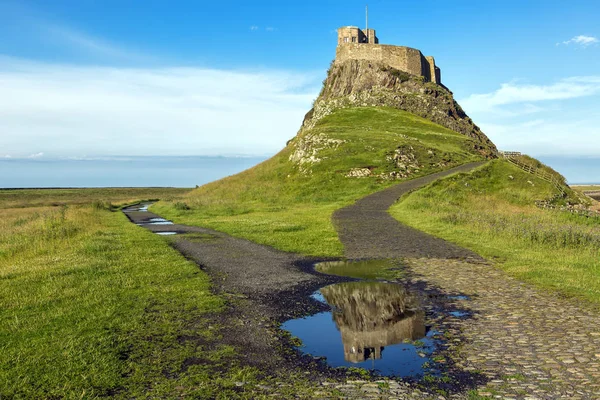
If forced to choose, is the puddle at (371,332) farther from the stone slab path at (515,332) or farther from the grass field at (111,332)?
the grass field at (111,332)

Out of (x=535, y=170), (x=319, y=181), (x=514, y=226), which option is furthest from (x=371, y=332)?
(x=535, y=170)

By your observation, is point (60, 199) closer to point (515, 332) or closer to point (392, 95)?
point (392, 95)

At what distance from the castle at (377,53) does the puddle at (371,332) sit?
93901mm

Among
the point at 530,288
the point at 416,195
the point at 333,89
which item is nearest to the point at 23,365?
the point at 530,288

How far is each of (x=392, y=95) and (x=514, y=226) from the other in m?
73.8

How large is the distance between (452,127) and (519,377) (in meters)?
89.1

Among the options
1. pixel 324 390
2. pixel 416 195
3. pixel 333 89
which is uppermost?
pixel 333 89

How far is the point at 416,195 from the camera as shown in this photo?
43125 mm

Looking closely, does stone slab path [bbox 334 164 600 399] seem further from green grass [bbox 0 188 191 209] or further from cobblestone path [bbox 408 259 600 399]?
green grass [bbox 0 188 191 209]

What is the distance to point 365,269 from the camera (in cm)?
1786

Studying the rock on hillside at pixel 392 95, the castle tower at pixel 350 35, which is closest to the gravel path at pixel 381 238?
the rock on hillside at pixel 392 95

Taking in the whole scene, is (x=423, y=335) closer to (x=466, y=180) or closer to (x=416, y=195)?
(x=416, y=195)

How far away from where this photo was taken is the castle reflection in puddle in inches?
382

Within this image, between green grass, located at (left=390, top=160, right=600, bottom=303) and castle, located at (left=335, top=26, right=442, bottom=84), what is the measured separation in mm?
49846
